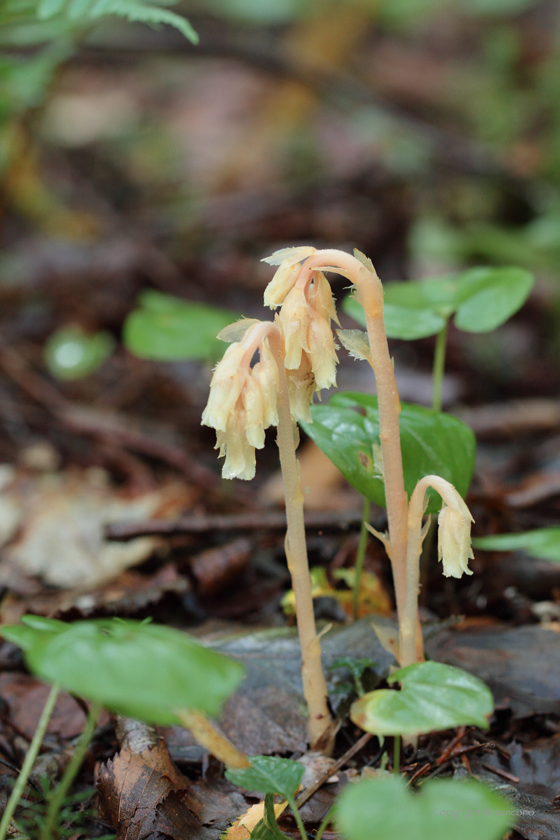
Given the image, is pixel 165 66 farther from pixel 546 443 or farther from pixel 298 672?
pixel 298 672

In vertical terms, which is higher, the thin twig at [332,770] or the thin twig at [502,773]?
the thin twig at [332,770]

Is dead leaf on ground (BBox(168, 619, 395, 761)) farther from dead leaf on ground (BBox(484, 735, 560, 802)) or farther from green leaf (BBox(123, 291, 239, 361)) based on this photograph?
green leaf (BBox(123, 291, 239, 361))

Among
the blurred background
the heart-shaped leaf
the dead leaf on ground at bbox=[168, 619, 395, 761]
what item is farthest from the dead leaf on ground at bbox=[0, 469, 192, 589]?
the heart-shaped leaf

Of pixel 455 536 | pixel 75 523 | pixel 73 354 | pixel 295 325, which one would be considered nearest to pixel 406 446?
pixel 455 536

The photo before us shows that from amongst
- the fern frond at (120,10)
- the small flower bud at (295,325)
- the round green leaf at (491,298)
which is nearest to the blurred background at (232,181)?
the fern frond at (120,10)

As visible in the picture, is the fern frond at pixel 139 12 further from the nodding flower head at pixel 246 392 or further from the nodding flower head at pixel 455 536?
the nodding flower head at pixel 455 536

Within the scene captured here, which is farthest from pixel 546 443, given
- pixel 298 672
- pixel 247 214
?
pixel 247 214
